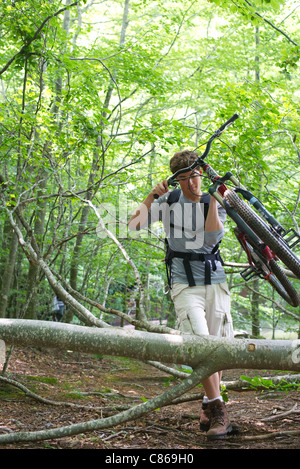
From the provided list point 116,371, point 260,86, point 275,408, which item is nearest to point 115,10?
point 260,86

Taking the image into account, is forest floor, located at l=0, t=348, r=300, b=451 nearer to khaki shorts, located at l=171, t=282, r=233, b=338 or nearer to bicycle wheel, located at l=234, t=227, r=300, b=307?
khaki shorts, located at l=171, t=282, r=233, b=338

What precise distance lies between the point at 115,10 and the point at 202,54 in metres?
3.87

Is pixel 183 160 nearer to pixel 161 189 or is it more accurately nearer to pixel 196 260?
pixel 161 189

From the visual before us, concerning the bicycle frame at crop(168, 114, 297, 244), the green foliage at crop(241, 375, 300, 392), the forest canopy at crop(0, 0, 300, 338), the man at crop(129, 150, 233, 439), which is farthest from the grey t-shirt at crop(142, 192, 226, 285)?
the green foliage at crop(241, 375, 300, 392)

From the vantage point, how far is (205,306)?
3166mm

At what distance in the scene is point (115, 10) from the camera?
15.3 meters

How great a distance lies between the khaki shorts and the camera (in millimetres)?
3068

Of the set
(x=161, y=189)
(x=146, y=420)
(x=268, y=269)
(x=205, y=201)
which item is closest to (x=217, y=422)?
(x=146, y=420)

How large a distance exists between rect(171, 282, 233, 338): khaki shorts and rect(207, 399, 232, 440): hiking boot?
19.8 inches

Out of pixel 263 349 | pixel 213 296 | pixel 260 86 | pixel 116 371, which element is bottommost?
pixel 116 371

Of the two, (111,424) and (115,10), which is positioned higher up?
(115,10)

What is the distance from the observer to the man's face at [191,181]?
316cm

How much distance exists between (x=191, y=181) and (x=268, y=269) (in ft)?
3.19
